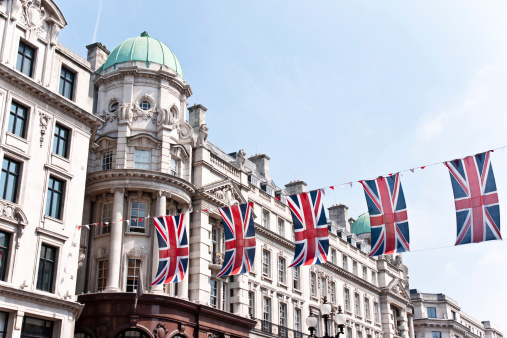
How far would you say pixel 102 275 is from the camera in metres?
38.3

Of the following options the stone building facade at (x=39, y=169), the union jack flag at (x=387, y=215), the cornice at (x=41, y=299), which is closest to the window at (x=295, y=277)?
the stone building facade at (x=39, y=169)

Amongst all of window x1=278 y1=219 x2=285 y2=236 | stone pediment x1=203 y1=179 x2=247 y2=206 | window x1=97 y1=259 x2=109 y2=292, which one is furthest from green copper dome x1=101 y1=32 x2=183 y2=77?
window x1=278 y1=219 x2=285 y2=236

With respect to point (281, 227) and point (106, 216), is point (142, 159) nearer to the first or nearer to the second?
point (106, 216)

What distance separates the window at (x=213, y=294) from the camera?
42.4m

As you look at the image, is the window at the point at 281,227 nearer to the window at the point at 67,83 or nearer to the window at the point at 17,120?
the window at the point at 67,83

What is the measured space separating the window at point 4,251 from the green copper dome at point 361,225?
176 ft

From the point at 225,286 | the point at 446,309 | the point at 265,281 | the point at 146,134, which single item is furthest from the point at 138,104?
the point at 446,309

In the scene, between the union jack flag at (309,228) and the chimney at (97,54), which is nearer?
the union jack flag at (309,228)

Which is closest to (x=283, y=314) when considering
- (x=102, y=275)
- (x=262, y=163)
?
(x=262, y=163)

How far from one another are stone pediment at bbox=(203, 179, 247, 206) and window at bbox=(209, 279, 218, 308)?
5.48 metres

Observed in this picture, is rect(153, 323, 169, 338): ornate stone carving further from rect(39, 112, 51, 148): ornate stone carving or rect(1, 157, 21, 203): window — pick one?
rect(39, 112, 51, 148): ornate stone carving

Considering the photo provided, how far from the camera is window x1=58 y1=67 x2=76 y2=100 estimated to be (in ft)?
114

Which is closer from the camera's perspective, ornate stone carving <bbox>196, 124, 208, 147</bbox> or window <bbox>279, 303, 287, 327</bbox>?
ornate stone carving <bbox>196, 124, 208, 147</bbox>

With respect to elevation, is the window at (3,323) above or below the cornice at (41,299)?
below
